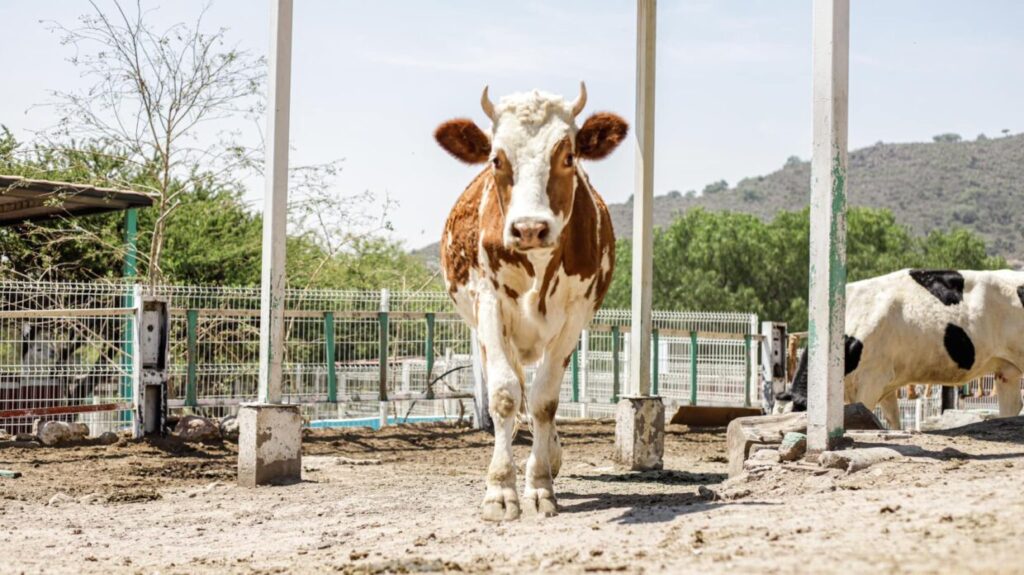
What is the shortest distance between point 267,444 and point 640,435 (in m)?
3.23

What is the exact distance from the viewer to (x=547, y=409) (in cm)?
751

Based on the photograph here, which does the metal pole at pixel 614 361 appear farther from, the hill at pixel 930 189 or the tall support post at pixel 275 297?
the hill at pixel 930 189

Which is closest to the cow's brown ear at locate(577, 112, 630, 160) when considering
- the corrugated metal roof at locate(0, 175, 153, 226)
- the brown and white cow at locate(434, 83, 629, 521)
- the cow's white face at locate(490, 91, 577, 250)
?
the brown and white cow at locate(434, 83, 629, 521)

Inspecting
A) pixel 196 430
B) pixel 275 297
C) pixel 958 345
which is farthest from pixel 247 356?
pixel 958 345

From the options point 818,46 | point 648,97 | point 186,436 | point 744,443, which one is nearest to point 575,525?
point 744,443

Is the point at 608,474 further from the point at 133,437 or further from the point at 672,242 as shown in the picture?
the point at 672,242

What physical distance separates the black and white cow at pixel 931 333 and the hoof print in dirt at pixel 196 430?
651 centimetres

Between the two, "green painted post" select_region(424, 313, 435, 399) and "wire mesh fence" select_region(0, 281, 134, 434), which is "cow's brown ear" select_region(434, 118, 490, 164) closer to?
"wire mesh fence" select_region(0, 281, 134, 434)

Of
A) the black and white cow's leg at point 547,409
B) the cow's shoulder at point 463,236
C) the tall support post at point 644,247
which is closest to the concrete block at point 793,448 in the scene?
the black and white cow's leg at point 547,409

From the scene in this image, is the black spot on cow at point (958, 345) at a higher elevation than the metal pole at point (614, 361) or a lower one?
higher

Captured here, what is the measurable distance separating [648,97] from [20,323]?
8.10 metres

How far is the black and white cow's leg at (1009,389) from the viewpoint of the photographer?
12.5 meters

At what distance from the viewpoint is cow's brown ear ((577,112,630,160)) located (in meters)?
7.59

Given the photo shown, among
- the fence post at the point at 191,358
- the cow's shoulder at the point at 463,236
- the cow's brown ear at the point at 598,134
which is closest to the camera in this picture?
the cow's brown ear at the point at 598,134
